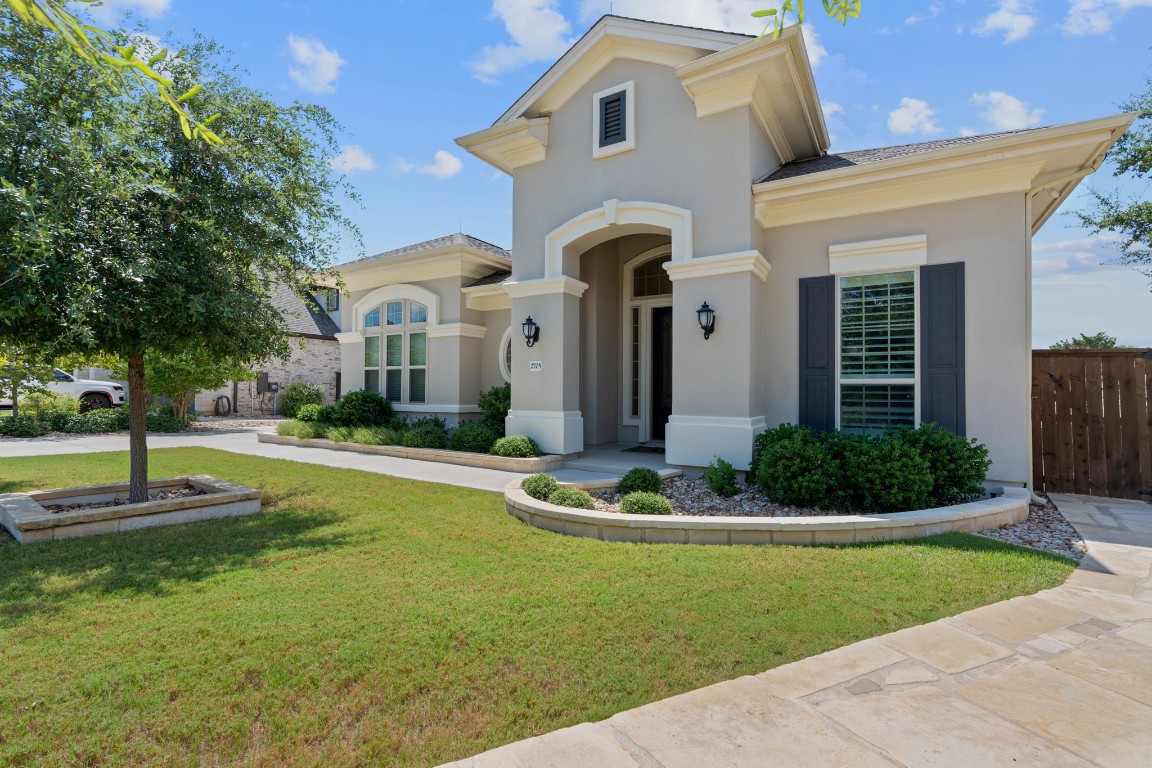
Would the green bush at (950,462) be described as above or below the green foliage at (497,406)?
below

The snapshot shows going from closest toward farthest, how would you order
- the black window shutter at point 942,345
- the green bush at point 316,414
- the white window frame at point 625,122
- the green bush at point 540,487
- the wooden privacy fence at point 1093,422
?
1. the green bush at point 540,487
2. the black window shutter at point 942,345
3. the wooden privacy fence at point 1093,422
4. the white window frame at point 625,122
5. the green bush at point 316,414

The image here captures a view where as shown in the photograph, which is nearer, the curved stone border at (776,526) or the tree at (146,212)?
the tree at (146,212)

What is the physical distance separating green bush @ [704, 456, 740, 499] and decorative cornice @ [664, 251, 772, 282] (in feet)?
8.64

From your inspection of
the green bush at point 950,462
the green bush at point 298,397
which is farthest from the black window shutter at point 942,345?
the green bush at point 298,397

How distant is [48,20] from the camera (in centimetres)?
153


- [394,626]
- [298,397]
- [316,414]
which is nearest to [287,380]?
[298,397]

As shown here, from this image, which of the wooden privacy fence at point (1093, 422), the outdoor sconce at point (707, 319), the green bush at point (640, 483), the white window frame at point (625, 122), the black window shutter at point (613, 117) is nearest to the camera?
the green bush at point (640, 483)

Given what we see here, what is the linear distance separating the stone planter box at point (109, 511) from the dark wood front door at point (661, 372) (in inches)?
269

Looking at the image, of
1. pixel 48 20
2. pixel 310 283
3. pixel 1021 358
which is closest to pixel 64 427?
pixel 310 283

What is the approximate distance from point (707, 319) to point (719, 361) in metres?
0.60

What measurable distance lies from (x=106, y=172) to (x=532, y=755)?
5.74 m

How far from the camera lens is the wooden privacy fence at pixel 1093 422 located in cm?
715

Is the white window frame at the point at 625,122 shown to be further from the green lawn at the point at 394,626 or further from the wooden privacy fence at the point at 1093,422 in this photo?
the wooden privacy fence at the point at 1093,422

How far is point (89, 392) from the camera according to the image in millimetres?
17547
